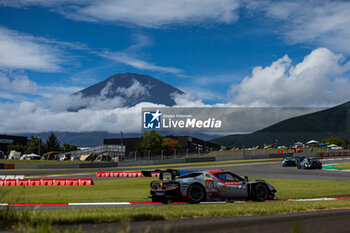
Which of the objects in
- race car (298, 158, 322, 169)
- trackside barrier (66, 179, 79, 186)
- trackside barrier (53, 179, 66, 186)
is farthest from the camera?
race car (298, 158, 322, 169)

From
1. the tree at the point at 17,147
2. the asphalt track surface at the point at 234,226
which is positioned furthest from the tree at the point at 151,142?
the asphalt track surface at the point at 234,226

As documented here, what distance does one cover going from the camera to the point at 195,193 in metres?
12.9

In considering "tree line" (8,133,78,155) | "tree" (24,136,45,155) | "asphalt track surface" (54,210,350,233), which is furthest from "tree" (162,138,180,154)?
"asphalt track surface" (54,210,350,233)

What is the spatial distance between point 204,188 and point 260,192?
7.58ft

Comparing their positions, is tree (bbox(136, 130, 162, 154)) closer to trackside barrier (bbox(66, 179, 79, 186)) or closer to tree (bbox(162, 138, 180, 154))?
tree (bbox(162, 138, 180, 154))

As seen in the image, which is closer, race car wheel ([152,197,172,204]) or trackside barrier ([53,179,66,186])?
race car wheel ([152,197,172,204])

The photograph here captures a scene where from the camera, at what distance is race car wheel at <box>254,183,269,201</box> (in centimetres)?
1373

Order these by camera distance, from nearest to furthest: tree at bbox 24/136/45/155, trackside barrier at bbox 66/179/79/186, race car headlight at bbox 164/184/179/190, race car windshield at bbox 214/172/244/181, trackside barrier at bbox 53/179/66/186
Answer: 1. race car headlight at bbox 164/184/179/190
2. race car windshield at bbox 214/172/244/181
3. trackside barrier at bbox 66/179/79/186
4. trackside barrier at bbox 53/179/66/186
5. tree at bbox 24/136/45/155

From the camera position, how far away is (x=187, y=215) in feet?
26.5

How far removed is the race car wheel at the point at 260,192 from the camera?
13727 millimetres

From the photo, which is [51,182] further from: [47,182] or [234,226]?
[234,226]

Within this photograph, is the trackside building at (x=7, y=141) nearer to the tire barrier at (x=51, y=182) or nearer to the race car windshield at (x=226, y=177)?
the tire barrier at (x=51, y=182)

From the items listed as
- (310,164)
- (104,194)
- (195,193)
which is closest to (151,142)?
(310,164)

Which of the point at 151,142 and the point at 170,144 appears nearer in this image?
the point at 151,142
